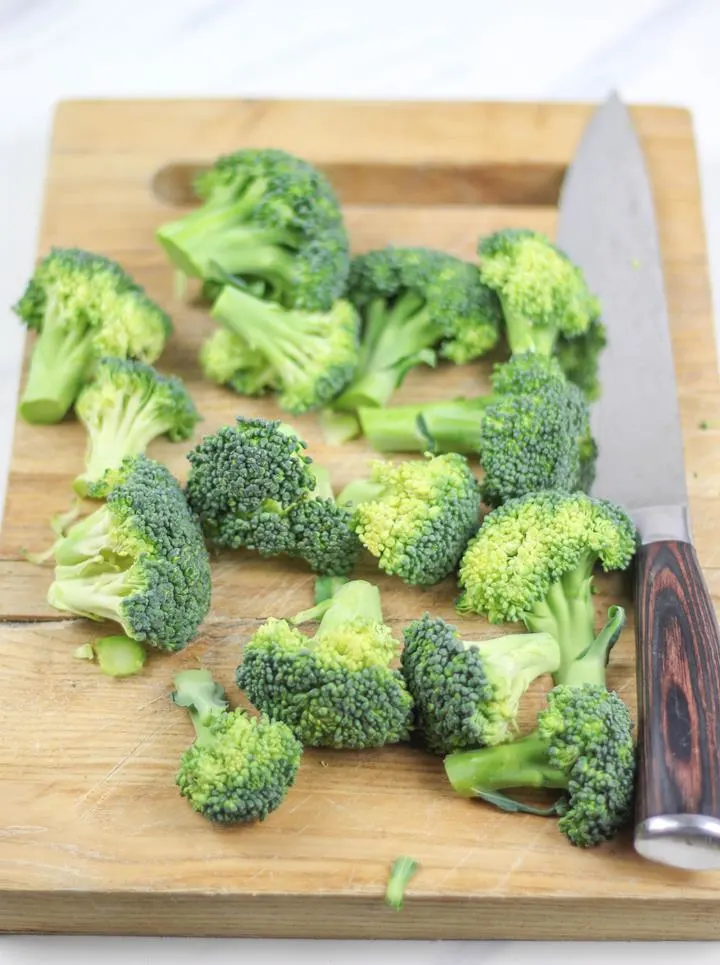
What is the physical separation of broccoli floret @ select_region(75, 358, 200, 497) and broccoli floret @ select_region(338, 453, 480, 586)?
49cm

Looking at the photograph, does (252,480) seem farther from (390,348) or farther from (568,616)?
(568,616)

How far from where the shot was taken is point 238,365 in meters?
2.88

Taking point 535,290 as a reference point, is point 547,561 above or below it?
below

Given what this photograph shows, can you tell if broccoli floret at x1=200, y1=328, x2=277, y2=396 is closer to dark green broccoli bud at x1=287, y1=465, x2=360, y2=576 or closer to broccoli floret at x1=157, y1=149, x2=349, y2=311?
broccoli floret at x1=157, y1=149, x2=349, y2=311

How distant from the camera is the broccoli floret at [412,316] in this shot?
2.86 metres

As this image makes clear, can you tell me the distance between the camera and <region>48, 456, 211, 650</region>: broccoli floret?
2389 millimetres

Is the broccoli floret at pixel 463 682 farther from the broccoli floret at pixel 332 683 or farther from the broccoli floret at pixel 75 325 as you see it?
the broccoli floret at pixel 75 325

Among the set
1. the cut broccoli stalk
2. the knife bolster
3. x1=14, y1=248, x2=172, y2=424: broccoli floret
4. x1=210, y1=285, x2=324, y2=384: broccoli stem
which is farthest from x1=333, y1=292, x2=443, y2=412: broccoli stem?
the cut broccoli stalk

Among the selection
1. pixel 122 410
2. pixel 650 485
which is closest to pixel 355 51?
pixel 122 410

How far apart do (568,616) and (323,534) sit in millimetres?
502

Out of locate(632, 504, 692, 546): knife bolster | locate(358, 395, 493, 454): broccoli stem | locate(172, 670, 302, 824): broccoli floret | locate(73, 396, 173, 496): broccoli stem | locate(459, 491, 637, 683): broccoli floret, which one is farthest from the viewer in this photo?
locate(358, 395, 493, 454): broccoli stem

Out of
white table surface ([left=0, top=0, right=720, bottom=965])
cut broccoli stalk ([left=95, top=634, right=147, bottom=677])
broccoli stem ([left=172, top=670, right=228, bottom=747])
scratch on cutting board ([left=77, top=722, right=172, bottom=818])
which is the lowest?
scratch on cutting board ([left=77, top=722, right=172, bottom=818])

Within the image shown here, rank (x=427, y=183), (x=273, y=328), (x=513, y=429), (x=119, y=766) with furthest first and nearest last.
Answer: (x=427, y=183) < (x=273, y=328) < (x=513, y=429) < (x=119, y=766)

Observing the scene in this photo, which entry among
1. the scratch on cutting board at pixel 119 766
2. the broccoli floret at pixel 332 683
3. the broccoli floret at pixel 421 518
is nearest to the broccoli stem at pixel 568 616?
the broccoli floret at pixel 421 518
